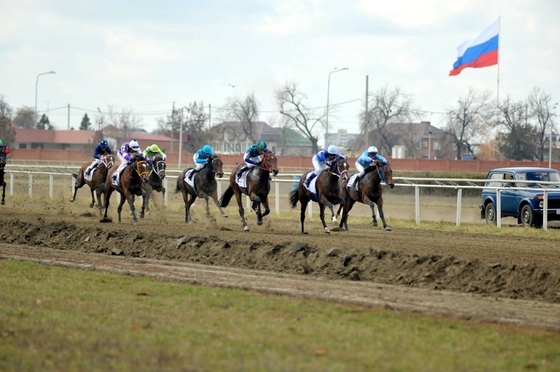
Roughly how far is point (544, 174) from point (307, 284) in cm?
1238

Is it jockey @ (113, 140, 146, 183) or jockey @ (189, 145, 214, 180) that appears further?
jockey @ (189, 145, 214, 180)

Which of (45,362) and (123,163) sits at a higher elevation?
(123,163)

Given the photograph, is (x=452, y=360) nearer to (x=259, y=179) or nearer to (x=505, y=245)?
(x=505, y=245)

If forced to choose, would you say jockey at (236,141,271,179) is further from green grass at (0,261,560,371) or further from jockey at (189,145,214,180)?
green grass at (0,261,560,371)

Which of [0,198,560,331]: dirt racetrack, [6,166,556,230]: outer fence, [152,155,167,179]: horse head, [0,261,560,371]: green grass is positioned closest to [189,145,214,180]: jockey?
[152,155,167,179]: horse head

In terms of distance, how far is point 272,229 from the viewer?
18.8 m

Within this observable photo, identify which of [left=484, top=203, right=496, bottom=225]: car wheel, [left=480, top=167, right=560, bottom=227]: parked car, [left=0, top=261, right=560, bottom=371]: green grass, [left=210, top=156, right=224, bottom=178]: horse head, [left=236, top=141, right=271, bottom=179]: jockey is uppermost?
[left=236, top=141, right=271, bottom=179]: jockey

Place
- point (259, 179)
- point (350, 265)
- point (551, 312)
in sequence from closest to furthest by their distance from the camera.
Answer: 1. point (551, 312)
2. point (350, 265)
3. point (259, 179)

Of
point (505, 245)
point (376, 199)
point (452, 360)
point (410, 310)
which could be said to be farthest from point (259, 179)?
point (452, 360)

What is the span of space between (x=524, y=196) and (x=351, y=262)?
9.45 metres

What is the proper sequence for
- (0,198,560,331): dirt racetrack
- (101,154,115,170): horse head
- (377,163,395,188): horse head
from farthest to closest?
(101,154,115,170): horse head → (377,163,395,188): horse head → (0,198,560,331): dirt racetrack

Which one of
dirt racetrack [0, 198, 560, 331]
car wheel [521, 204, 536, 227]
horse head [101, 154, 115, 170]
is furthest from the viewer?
horse head [101, 154, 115, 170]

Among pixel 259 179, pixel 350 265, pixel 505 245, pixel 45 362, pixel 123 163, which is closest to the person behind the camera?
pixel 45 362

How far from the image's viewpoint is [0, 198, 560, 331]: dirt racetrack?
9.03 metres
